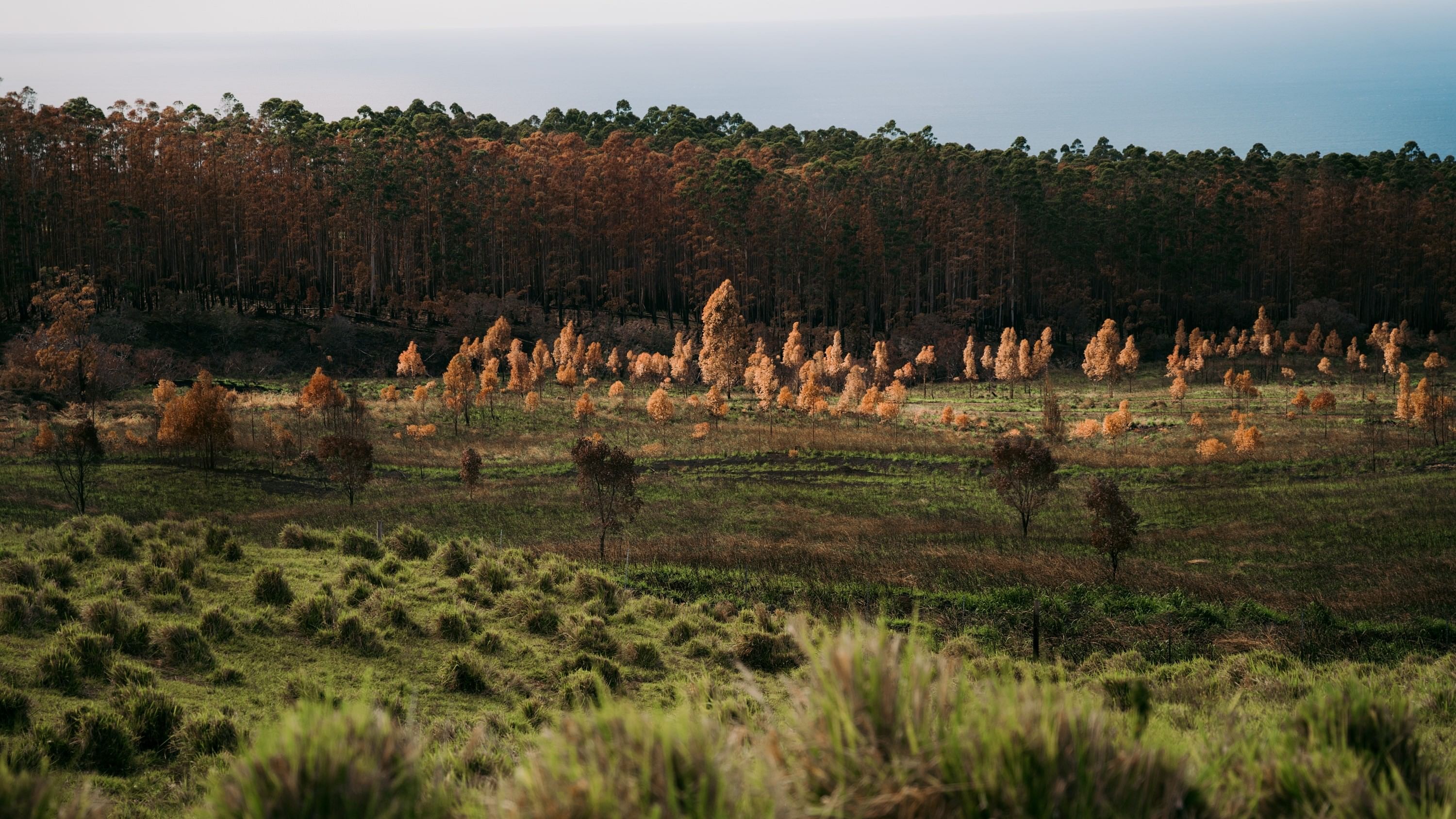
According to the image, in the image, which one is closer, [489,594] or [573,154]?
[489,594]

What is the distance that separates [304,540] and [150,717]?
39.5 ft

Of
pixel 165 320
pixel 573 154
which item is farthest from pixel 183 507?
pixel 573 154

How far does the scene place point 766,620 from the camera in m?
19.0

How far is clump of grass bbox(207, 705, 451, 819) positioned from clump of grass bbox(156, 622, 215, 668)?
34.8ft

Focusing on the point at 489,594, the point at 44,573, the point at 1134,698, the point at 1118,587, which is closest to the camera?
the point at 1134,698

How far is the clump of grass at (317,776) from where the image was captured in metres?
2.93

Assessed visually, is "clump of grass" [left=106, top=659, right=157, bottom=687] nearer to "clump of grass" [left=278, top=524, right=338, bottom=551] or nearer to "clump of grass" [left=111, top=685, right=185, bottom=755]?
"clump of grass" [left=111, top=685, right=185, bottom=755]

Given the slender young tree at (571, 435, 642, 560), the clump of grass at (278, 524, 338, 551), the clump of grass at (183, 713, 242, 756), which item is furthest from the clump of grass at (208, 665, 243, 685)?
the slender young tree at (571, 435, 642, 560)

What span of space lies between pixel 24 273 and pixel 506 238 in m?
40.7

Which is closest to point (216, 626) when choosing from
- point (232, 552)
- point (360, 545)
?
point (232, 552)

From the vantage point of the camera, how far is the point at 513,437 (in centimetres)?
5269

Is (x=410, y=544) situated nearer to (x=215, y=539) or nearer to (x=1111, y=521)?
(x=215, y=539)

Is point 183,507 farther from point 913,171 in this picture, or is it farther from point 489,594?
point 913,171

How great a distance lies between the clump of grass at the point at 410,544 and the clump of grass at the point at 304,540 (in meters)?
1.23
